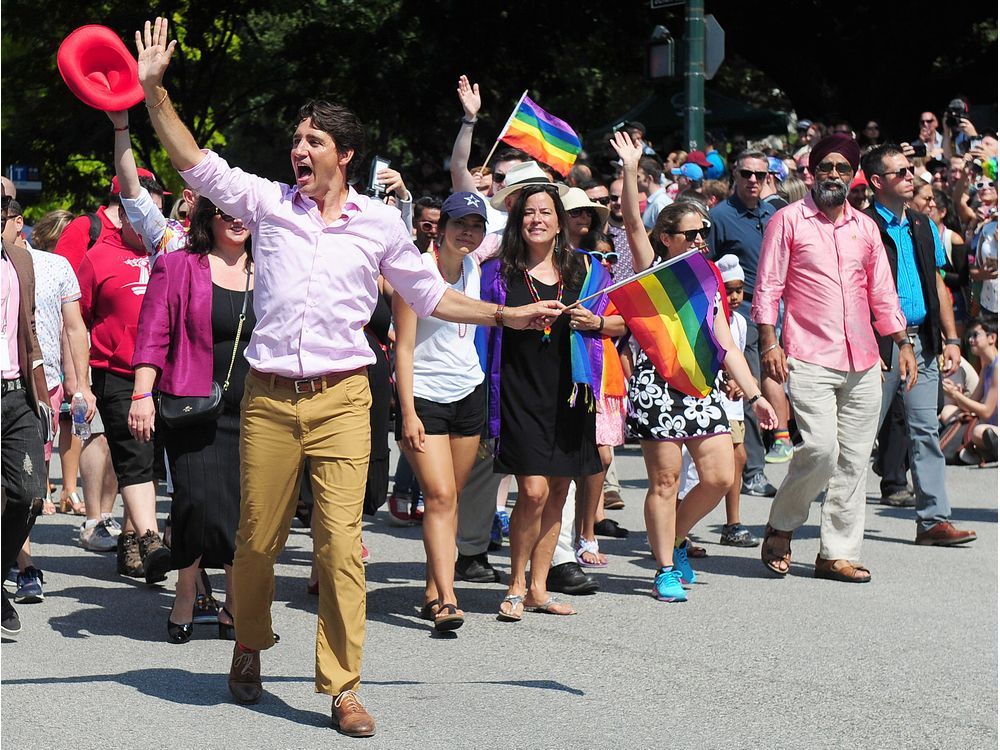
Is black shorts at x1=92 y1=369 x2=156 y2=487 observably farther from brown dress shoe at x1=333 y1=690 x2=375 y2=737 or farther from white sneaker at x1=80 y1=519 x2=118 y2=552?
brown dress shoe at x1=333 y1=690 x2=375 y2=737

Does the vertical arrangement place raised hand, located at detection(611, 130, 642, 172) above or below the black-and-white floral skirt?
above

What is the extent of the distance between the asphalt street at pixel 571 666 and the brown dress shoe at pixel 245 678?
0.17ft

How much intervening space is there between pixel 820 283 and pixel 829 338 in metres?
0.29

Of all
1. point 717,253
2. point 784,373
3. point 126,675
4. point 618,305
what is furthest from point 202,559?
point 717,253

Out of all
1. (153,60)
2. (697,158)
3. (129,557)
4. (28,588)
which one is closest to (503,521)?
(129,557)

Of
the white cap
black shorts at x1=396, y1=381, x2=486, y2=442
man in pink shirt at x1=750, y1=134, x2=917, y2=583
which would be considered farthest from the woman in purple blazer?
the white cap

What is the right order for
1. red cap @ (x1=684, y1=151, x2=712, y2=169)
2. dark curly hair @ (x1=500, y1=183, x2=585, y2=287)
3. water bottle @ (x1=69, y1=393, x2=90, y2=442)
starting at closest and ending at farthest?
dark curly hair @ (x1=500, y1=183, x2=585, y2=287) → water bottle @ (x1=69, y1=393, x2=90, y2=442) → red cap @ (x1=684, y1=151, x2=712, y2=169)

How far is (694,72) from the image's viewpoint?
604 inches

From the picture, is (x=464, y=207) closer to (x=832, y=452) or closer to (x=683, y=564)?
(x=683, y=564)

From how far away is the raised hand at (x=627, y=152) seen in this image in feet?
26.3

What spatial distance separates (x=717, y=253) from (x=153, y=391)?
17.8 ft

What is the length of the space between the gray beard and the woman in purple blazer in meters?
3.17

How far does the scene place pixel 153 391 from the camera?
291 inches

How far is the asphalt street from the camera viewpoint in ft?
18.5
